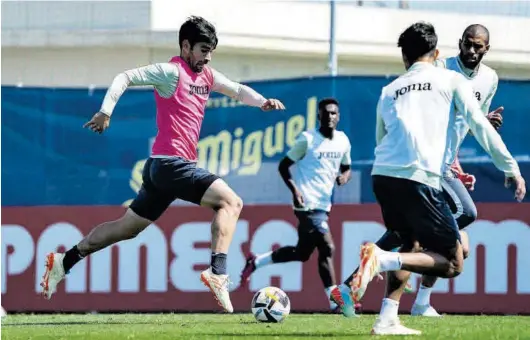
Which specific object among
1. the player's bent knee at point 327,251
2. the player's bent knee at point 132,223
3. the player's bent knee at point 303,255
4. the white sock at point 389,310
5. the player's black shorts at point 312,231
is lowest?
the player's bent knee at point 303,255

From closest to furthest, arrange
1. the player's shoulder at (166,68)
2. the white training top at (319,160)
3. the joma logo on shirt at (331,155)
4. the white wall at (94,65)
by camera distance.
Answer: the player's shoulder at (166,68)
the white training top at (319,160)
the joma logo on shirt at (331,155)
the white wall at (94,65)

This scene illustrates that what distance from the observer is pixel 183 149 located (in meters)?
11.4

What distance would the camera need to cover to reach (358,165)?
15414 millimetres

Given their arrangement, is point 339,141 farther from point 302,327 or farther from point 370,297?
point 302,327

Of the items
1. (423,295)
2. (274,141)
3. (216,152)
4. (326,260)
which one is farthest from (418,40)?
(216,152)

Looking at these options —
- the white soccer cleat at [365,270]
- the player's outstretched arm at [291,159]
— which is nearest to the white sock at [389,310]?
the white soccer cleat at [365,270]

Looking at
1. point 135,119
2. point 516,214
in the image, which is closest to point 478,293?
point 516,214

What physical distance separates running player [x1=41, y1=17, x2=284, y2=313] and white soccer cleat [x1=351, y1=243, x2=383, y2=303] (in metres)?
2.06

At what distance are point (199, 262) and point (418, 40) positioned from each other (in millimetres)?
7107

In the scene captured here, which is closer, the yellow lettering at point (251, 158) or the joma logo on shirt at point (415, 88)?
the joma logo on shirt at point (415, 88)

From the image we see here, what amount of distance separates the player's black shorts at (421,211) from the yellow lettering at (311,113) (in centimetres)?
644

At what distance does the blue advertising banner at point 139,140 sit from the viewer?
15.5 meters

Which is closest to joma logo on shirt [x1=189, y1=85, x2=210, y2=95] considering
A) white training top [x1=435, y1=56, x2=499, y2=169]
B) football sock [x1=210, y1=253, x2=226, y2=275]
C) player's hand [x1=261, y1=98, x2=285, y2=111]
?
player's hand [x1=261, y1=98, x2=285, y2=111]

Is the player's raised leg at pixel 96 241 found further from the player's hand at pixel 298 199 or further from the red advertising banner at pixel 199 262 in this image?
the red advertising banner at pixel 199 262
